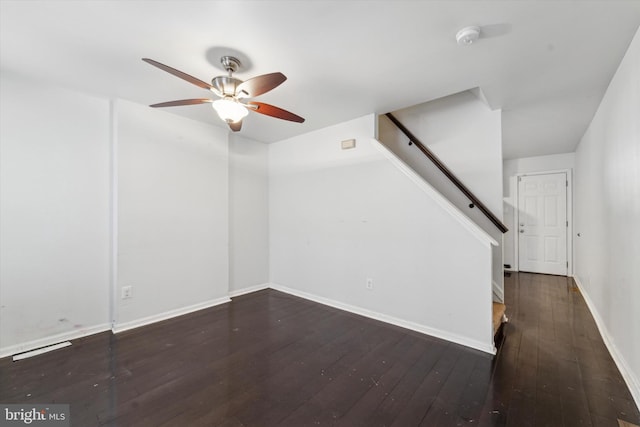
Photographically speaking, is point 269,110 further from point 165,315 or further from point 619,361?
point 619,361

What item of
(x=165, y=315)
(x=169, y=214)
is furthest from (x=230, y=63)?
(x=165, y=315)

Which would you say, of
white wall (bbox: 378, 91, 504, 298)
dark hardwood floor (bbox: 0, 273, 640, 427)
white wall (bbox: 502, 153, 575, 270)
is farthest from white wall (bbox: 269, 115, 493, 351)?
white wall (bbox: 502, 153, 575, 270)

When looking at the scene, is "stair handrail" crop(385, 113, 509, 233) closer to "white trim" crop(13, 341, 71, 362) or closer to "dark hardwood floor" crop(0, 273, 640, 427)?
"dark hardwood floor" crop(0, 273, 640, 427)

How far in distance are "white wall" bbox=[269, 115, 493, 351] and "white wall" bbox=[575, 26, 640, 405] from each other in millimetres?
823

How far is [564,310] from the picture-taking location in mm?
3207

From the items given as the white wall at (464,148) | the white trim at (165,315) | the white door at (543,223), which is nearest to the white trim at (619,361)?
the white wall at (464,148)

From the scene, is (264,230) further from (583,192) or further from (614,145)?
(583,192)

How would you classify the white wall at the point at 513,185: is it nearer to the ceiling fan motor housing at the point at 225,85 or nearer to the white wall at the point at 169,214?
the white wall at the point at 169,214

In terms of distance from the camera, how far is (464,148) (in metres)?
3.05

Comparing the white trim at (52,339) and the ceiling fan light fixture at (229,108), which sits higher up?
the ceiling fan light fixture at (229,108)

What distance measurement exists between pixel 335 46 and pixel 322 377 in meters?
2.33

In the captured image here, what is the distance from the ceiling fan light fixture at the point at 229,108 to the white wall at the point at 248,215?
1.86 meters

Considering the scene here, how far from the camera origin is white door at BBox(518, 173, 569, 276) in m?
5.02

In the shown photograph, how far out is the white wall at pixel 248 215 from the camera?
12.4ft
